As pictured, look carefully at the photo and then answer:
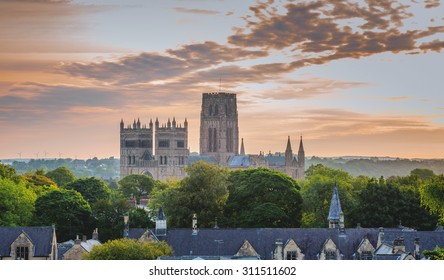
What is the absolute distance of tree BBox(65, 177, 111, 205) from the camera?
6100 cm

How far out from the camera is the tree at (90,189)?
200 ft

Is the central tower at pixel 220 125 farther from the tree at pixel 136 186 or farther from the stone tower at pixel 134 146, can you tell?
the tree at pixel 136 186

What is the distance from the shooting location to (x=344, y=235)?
37.7 m

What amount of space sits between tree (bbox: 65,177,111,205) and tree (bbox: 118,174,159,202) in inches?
1023

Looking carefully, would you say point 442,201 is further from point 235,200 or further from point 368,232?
point 235,200

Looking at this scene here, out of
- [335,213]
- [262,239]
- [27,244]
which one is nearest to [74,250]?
[27,244]

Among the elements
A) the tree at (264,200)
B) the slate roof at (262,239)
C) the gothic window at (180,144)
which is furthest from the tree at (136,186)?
the slate roof at (262,239)

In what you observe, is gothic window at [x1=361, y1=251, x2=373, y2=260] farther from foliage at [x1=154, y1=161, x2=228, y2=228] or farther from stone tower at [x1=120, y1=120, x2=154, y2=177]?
stone tower at [x1=120, y1=120, x2=154, y2=177]

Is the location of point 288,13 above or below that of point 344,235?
above

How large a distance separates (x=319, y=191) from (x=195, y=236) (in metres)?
14.1

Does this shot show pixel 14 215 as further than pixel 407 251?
Yes

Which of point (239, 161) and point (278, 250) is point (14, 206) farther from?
point (239, 161)

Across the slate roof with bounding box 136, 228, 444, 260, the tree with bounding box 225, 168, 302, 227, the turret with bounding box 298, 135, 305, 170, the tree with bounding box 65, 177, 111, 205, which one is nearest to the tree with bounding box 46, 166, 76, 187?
the tree with bounding box 65, 177, 111, 205
